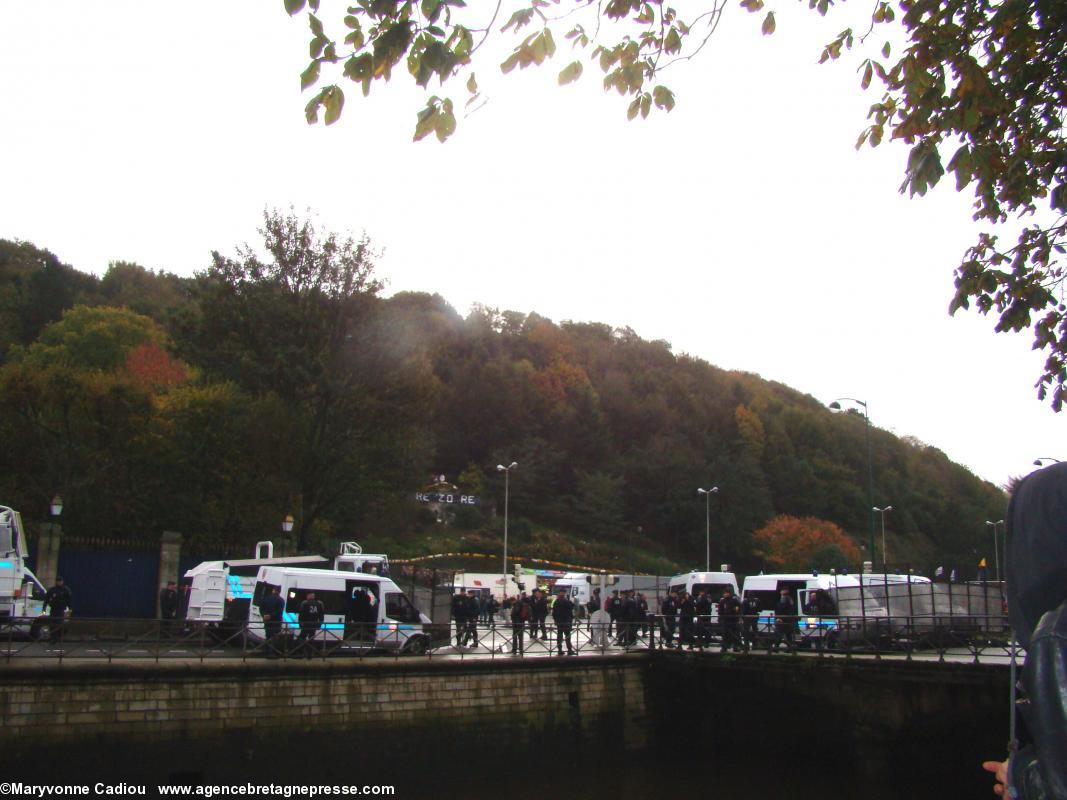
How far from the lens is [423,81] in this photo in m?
5.93

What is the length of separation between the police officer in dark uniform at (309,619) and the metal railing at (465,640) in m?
0.04

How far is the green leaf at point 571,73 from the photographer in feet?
23.4

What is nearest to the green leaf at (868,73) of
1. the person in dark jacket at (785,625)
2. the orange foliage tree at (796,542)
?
the person in dark jacket at (785,625)

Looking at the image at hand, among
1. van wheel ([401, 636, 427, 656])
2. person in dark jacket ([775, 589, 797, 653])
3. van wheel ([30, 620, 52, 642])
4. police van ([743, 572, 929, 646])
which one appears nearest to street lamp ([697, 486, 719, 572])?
police van ([743, 572, 929, 646])

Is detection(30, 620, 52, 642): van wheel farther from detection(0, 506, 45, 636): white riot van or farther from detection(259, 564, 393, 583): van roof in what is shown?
detection(259, 564, 393, 583): van roof

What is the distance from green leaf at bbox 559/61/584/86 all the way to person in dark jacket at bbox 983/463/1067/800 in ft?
16.3

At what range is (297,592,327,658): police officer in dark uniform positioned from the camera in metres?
19.7

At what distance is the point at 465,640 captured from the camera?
870 inches

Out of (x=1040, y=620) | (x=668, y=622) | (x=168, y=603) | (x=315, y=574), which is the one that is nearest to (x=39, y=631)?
(x=315, y=574)

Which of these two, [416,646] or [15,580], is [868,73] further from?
[15,580]

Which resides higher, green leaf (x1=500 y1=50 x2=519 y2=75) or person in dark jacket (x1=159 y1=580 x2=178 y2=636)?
green leaf (x1=500 y1=50 x2=519 y2=75)

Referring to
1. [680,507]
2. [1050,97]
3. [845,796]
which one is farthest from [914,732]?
[680,507]

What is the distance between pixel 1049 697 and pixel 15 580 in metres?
23.6

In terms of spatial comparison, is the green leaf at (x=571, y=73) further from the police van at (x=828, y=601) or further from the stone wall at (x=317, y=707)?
the police van at (x=828, y=601)
